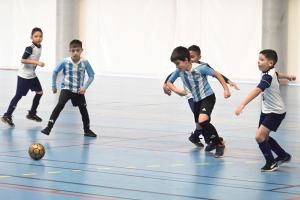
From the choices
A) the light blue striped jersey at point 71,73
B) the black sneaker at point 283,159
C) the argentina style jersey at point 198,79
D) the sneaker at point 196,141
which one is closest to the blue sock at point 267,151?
the black sneaker at point 283,159

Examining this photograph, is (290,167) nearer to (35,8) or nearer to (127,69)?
(127,69)

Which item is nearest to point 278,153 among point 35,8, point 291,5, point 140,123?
point 140,123

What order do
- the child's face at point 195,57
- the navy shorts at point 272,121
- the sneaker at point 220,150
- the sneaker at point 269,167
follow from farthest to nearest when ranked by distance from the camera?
the child's face at point 195,57 < the sneaker at point 220,150 < the navy shorts at point 272,121 < the sneaker at point 269,167

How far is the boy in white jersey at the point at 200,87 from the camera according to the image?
9484mm

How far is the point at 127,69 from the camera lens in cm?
3328

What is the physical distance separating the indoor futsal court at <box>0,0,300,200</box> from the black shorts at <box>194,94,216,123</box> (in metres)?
0.36

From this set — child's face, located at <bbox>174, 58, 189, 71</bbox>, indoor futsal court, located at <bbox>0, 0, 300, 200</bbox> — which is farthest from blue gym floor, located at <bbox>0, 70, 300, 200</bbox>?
child's face, located at <bbox>174, 58, 189, 71</bbox>

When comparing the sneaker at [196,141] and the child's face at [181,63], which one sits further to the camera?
the sneaker at [196,141]

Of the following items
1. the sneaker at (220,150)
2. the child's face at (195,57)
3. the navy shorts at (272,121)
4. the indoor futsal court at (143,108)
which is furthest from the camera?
the child's face at (195,57)

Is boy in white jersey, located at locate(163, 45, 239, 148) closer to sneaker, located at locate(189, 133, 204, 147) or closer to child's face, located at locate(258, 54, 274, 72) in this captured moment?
sneaker, located at locate(189, 133, 204, 147)

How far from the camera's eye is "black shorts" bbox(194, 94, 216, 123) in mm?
9695

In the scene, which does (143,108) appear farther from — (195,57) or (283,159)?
(283,159)

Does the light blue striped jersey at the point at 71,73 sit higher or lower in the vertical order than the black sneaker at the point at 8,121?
higher

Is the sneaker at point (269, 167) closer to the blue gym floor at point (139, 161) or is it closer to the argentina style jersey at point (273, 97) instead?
the blue gym floor at point (139, 161)
